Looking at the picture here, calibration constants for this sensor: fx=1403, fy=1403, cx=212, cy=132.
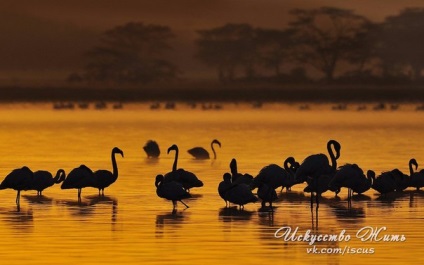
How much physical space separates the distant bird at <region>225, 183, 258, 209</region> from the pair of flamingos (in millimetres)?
3276

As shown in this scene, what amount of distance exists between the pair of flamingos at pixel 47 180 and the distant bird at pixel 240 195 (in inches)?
129

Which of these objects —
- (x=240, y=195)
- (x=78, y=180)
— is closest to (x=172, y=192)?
(x=240, y=195)

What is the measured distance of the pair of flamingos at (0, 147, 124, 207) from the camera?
79.4 feet

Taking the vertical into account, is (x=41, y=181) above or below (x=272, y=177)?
below

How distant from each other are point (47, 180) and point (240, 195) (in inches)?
166

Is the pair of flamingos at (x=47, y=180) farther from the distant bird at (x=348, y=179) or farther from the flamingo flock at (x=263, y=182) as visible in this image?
the distant bird at (x=348, y=179)

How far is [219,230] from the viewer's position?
66.6 feet

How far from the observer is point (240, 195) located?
22.8 metres

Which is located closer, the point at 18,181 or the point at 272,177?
the point at 272,177

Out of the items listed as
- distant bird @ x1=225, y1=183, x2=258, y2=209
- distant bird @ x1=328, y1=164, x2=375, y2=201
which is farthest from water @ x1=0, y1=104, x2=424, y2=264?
distant bird @ x1=328, y1=164, x2=375, y2=201

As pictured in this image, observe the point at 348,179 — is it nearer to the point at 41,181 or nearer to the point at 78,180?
the point at 78,180

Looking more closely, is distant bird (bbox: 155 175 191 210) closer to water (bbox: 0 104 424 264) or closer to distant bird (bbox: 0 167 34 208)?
water (bbox: 0 104 424 264)

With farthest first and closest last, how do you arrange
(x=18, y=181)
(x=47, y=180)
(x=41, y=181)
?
(x=47, y=180) → (x=41, y=181) → (x=18, y=181)

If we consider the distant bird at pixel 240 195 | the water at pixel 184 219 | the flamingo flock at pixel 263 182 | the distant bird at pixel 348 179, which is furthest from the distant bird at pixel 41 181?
the distant bird at pixel 348 179
